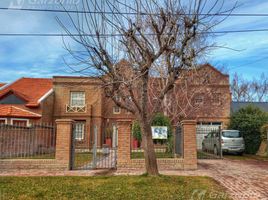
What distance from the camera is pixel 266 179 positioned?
31.9 ft

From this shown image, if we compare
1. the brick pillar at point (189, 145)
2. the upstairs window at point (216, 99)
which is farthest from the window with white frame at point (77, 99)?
the brick pillar at point (189, 145)

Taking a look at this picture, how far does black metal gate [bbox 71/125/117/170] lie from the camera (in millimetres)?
12258

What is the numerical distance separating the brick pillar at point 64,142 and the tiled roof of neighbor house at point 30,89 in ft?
47.9

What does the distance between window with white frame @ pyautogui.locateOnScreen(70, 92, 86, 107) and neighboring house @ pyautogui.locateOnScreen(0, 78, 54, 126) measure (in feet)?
6.89

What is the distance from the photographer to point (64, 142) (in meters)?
11.6

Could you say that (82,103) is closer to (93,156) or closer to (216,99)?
(216,99)

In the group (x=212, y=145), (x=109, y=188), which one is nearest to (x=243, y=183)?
(x=109, y=188)

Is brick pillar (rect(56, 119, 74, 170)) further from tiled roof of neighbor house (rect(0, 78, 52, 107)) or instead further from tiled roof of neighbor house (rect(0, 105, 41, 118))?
tiled roof of neighbor house (rect(0, 78, 52, 107))

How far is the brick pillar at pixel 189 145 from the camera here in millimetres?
11688

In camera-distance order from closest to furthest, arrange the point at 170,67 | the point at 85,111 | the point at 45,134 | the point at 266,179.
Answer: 1. the point at 170,67
2. the point at 266,179
3. the point at 45,134
4. the point at 85,111

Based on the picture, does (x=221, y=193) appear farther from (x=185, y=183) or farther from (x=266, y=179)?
(x=266, y=179)

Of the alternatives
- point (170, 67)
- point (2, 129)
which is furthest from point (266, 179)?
point (2, 129)

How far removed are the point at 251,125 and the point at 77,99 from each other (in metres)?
17.0

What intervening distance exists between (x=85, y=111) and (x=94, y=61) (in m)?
20.5
